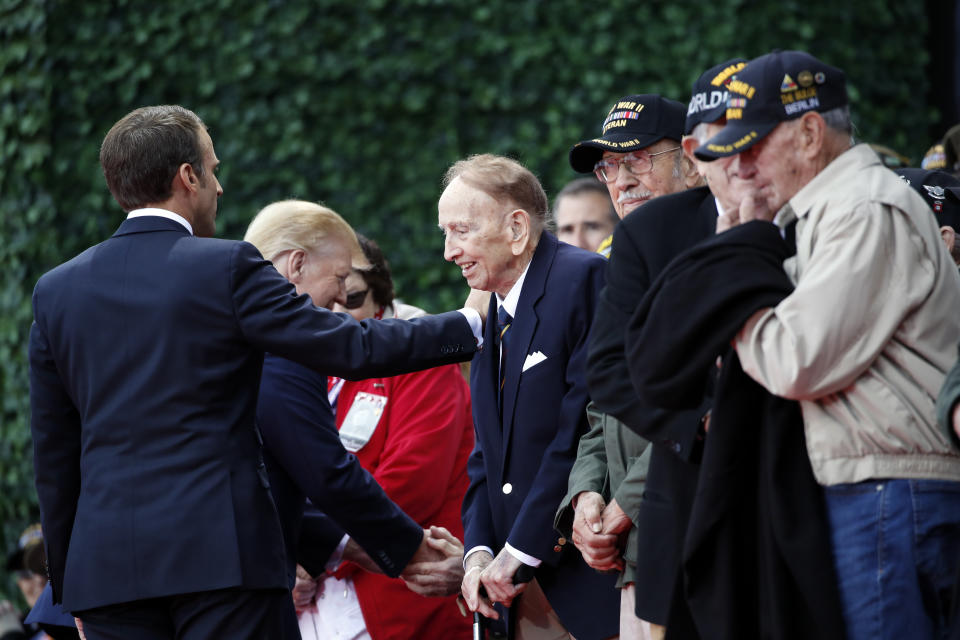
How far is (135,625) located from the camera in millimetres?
2918

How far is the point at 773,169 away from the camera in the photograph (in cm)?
236

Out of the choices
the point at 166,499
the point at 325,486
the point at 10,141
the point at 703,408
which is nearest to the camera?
the point at 703,408

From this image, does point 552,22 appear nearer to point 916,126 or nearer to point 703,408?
point 916,126

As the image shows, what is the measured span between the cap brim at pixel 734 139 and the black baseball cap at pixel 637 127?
1060mm

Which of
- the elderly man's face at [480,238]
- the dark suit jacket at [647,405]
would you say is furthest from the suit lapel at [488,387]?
the dark suit jacket at [647,405]

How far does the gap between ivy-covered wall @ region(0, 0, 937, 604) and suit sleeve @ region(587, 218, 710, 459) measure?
4.13 m

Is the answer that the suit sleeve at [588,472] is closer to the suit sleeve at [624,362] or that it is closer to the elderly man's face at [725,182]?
the suit sleeve at [624,362]

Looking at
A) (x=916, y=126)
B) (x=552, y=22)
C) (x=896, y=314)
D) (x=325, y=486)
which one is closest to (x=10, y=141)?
(x=552, y=22)

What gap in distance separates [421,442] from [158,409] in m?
1.26

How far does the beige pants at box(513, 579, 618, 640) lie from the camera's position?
10.8 ft

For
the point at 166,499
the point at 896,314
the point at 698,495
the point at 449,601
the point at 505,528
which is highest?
the point at 896,314

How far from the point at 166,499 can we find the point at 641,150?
5.44 ft

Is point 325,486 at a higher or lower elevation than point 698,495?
lower

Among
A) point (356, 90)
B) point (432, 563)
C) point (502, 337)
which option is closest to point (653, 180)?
point (502, 337)
